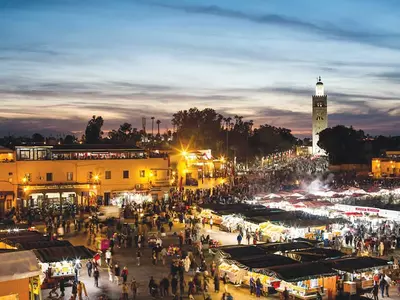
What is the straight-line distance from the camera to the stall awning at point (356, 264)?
18.3m

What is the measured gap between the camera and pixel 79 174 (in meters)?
41.2

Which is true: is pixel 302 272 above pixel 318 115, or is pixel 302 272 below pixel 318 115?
below

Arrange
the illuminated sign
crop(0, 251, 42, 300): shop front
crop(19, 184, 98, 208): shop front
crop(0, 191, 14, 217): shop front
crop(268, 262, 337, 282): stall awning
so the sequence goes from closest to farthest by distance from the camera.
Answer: crop(0, 251, 42, 300): shop front < crop(268, 262, 337, 282): stall awning < crop(0, 191, 14, 217): shop front < crop(19, 184, 98, 208): shop front < the illuminated sign

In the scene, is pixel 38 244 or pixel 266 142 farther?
Answer: pixel 266 142

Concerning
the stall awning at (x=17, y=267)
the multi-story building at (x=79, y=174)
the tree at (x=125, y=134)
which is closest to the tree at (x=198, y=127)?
the tree at (x=125, y=134)

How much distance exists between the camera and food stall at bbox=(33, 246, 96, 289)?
18.3 meters

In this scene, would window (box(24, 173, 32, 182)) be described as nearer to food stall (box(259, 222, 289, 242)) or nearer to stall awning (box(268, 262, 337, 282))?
food stall (box(259, 222, 289, 242))

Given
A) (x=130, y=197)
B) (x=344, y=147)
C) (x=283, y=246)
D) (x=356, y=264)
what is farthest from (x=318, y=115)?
(x=356, y=264)

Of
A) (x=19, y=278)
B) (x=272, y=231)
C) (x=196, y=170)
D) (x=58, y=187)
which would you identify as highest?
(x=19, y=278)

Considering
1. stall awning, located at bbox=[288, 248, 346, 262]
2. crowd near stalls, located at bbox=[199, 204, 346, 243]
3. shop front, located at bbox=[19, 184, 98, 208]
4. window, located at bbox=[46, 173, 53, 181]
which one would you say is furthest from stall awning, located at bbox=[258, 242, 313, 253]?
window, located at bbox=[46, 173, 53, 181]

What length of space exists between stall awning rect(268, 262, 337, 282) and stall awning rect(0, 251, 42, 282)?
9957 millimetres

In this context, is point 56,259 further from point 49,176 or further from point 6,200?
point 49,176

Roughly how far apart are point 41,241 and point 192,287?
22.0 ft

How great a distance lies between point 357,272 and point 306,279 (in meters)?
2.17
